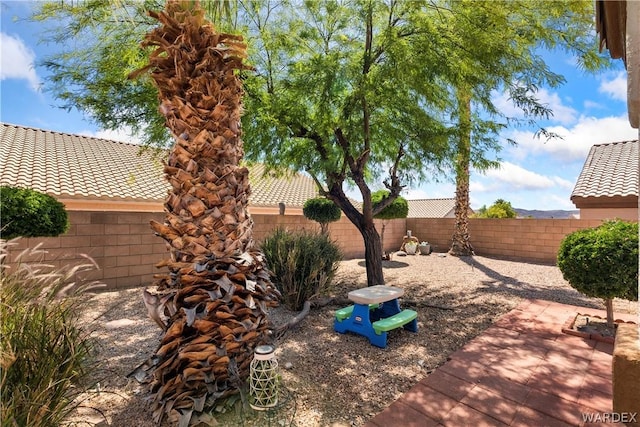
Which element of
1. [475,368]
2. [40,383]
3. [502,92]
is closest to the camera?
[40,383]

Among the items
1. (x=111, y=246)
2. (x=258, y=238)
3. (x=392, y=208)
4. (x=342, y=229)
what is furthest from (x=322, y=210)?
(x=111, y=246)

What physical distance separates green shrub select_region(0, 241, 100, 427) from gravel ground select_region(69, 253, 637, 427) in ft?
0.77

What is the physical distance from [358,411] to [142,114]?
6.28 m

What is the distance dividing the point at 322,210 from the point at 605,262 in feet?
26.2

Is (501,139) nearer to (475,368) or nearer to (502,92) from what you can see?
(502,92)

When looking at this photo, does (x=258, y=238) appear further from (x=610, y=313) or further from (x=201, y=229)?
(x=610, y=313)

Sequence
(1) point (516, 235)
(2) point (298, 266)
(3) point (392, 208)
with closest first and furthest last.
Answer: (2) point (298, 266)
(3) point (392, 208)
(1) point (516, 235)

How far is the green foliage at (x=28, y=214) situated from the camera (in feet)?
17.6

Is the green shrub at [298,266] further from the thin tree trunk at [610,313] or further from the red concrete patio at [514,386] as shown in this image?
the thin tree trunk at [610,313]

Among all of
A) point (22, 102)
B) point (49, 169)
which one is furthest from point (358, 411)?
point (49, 169)

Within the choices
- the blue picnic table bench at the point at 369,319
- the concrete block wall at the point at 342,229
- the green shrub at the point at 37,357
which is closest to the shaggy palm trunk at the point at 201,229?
the green shrub at the point at 37,357

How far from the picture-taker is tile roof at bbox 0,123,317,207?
8500 mm

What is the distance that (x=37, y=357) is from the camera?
85.3 inches

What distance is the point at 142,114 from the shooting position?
6215 millimetres
